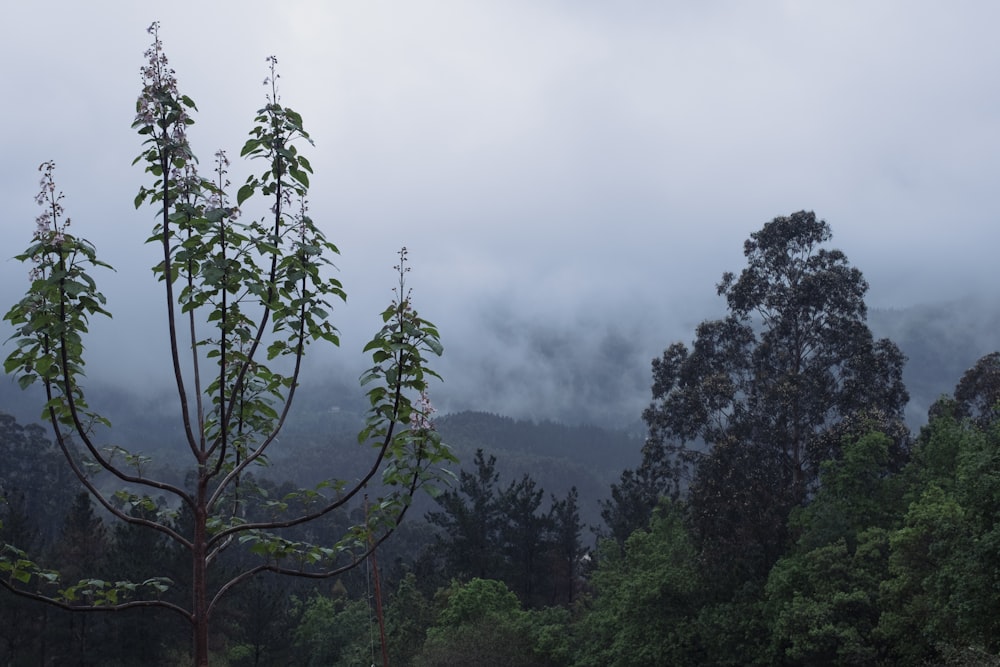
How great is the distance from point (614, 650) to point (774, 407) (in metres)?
12.6

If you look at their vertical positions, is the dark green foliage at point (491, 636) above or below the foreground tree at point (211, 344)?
below

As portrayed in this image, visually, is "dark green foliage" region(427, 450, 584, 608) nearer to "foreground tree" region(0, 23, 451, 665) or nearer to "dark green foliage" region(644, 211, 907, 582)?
"dark green foliage" region(644, 211, 907, 582)

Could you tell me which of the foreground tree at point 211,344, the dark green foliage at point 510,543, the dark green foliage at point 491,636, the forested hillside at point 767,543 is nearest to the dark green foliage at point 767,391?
the forested hillside at point 767,543

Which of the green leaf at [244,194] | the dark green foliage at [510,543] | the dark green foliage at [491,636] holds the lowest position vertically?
the dark green foliage at [491,636]

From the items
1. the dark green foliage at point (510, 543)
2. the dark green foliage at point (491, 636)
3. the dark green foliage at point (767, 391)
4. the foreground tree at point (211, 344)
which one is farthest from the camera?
the dark green foliage at point (510, 543)

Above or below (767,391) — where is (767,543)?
below

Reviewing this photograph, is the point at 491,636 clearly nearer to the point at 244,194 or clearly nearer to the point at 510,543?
the point at 510,543

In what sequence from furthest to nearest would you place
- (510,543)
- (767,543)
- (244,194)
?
(510,543), (767,543), (244,194)

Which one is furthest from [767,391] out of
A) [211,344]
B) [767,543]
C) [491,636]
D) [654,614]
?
[211,344]

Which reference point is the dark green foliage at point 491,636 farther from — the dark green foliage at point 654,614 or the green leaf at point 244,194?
A: the green leaf at point 244,194

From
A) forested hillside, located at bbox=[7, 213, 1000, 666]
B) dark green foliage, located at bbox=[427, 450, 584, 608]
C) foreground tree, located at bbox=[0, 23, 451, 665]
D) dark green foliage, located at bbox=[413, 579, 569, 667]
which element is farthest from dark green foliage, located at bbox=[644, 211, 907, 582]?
foreground tree, located at bbox=[0, 23, 451, 665]

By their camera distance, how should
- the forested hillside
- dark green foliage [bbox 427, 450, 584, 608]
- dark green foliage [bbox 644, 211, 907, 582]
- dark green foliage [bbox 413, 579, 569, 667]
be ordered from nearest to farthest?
the forested hillside < dark green foliage [bbox 644, 211, 907, 582] < dark green foliage [bbox 413, 579, 569, 667] < dark green foliage [bbox 427, 450, 584, 608]

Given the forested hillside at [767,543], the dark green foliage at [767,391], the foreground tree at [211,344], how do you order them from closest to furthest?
1. the foreground tree at [211,344]
2. the forested hillside at [767,543]
3. the dark green foliage at [767,391]

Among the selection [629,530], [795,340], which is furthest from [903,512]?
[629,530]
